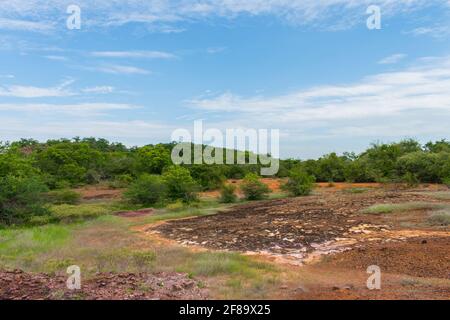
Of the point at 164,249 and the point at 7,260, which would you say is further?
the point at 164,249

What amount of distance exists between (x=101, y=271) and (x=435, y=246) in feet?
26.6

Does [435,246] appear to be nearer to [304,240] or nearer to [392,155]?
[304,240]

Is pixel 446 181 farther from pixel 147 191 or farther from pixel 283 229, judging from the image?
pixel 147 191

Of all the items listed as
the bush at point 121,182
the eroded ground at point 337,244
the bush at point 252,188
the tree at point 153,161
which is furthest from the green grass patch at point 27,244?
the tree at point 153,161

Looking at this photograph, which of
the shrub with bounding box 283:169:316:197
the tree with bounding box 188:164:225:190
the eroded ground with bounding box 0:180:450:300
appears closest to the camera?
the eroded ground with bounding box 0:180:450:300

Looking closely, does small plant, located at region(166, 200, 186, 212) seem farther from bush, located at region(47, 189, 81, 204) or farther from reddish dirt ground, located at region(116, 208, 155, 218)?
bush, located at region(47, 189, 81, 204)

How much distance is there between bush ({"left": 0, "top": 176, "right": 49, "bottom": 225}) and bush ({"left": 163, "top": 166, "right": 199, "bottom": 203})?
7.72m

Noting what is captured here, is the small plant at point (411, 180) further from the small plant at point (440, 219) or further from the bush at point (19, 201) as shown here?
the bush at point (19, 201)

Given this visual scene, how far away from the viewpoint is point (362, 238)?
12.0m

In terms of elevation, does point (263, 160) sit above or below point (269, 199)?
above

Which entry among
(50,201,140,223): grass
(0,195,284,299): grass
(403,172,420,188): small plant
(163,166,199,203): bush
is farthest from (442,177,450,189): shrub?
(0,195,284,299): grass

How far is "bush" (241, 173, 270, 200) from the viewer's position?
2672 cm

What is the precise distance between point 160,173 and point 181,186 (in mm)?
13363
